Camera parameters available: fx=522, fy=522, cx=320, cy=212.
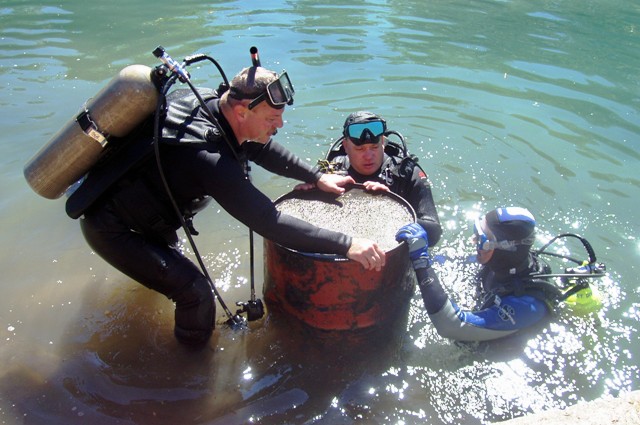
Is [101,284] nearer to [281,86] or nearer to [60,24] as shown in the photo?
[281,86]

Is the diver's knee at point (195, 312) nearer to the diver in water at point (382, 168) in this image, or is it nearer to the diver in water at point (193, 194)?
the diver in water at point (193, 194)

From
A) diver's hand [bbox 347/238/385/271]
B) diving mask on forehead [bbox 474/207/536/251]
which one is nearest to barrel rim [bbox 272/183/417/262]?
diver's hand [bbox 347/238/385/271]

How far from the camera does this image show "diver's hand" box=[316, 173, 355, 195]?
11.8 feet

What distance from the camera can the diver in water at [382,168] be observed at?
12.7 ft

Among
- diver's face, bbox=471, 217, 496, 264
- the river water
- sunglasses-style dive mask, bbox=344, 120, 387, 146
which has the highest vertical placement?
sunglasses-style dive mask, bbox=344, 120, 387, 146

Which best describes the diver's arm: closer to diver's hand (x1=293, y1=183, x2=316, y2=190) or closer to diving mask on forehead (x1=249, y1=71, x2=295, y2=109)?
diver's hand (x1=293, y1=183, x2=316, y2=190)

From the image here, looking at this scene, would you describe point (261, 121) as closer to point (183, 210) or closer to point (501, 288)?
point (183, 210)

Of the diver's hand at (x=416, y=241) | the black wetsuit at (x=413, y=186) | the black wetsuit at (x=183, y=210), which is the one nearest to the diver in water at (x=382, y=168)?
the black wetsuit at (x=413, y=186)

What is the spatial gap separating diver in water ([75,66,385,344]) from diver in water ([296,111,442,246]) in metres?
0.96

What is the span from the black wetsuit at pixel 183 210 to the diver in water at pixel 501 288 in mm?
800

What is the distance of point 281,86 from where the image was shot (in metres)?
2.88

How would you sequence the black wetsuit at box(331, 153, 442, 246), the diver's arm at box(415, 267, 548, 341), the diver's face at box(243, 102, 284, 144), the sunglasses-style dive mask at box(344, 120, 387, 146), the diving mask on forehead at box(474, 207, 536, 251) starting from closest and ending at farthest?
the diver's face at box(243, 102, 284, 144) → the diver's arm at box(415, 267, 548, 341) → the diving mask on forehead at box(474, 207, 536, 251) → the black wetsuit at box(331, 153, 442, 246) → the sunglasses-style dive mask at box(344, 120, 387, 146)

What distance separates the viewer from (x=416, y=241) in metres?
3.15

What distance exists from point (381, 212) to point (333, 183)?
0.41 metres
